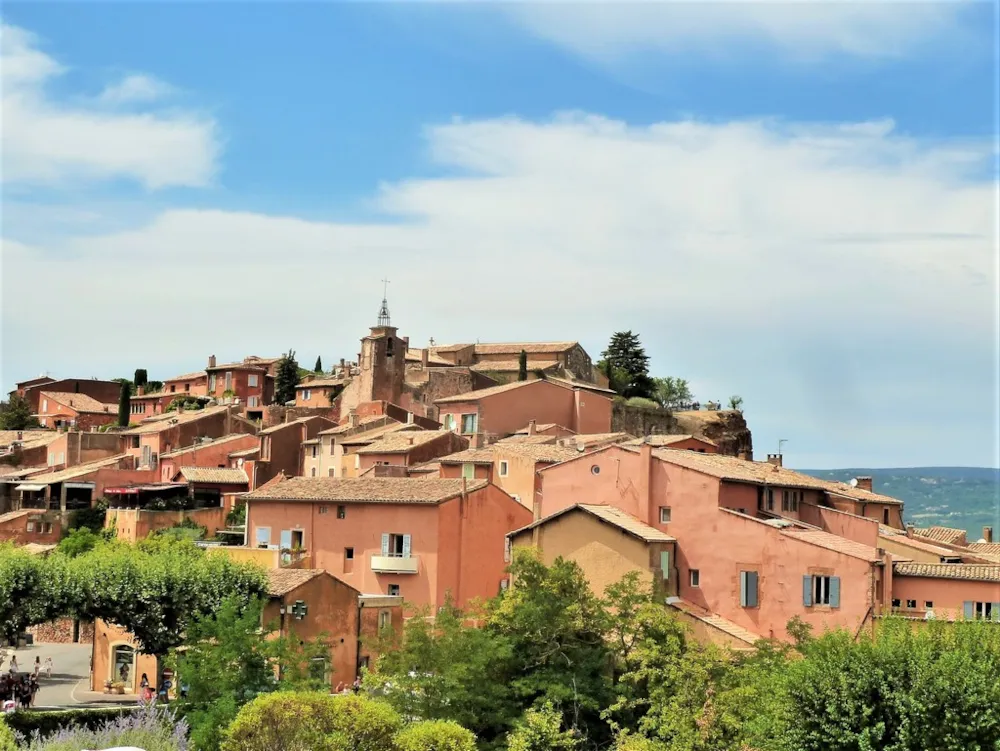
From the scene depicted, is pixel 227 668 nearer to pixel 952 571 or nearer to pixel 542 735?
pixel 542 735

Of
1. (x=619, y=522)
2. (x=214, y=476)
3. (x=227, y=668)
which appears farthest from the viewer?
(x=214, y=476)

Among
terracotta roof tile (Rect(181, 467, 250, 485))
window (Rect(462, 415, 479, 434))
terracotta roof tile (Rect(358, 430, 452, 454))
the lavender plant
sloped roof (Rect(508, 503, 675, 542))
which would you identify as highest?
window (Rect(462, 415, 479, 434))

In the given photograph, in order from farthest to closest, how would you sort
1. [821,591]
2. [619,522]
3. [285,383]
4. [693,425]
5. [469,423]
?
[285,383] < [693,425] < [469,423] < [619,522] < [821,591]

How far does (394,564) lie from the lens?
5356cm

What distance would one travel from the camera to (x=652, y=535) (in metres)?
49.3

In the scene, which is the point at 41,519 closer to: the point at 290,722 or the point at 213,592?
the point at 213,592

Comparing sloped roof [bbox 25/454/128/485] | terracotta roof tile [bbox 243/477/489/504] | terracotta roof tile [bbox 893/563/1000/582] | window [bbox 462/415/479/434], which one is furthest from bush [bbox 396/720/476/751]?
sloped roof [bbox 25/454/128/485]

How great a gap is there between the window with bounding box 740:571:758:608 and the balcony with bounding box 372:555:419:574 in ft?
39.8

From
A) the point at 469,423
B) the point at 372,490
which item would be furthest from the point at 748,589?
the point at 469,423

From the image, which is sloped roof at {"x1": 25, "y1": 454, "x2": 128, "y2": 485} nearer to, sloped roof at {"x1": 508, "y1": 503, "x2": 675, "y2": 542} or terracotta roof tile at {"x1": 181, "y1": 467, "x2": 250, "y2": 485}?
terracotta roof tile at {"x1": 181, "y1": 467, "x2": 250, "y2": 485}

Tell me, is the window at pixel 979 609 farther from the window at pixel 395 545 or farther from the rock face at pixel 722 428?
the rock face at pixel 722 428

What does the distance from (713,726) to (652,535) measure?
823 centimetres

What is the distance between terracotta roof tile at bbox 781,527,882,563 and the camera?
4619cm

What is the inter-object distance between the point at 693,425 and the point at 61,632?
1764 inches
